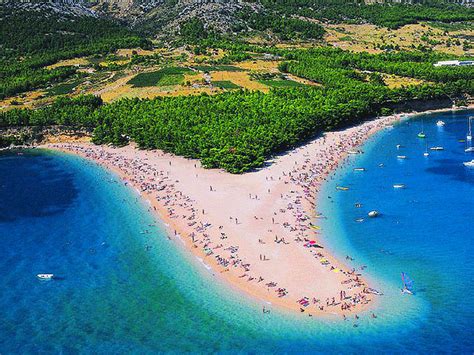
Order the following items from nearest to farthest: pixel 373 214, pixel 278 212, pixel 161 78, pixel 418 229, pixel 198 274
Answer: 1. pixel 198 274
2. pixel 418 229
3. pixel 373 214
4. pixel 278 212
5. pixel 161 78

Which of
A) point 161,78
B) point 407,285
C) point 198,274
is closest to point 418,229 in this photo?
point 407,285

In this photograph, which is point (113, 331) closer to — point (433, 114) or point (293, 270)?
point (293, 270)

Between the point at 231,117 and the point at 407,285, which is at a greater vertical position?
the point at 231,117

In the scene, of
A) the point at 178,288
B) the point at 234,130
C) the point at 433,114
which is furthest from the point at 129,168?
the point at 433,114

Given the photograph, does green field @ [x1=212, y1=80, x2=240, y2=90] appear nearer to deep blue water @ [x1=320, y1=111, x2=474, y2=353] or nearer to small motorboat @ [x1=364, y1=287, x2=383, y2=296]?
deep blue water @ [x1=320, y1=111, x2=474, y2=353]

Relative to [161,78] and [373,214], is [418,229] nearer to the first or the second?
[373,214]

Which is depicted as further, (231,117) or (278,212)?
(231,117)
